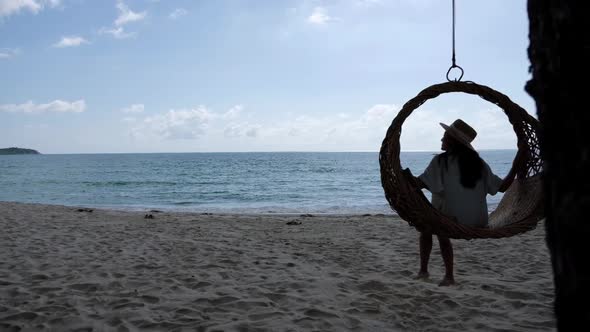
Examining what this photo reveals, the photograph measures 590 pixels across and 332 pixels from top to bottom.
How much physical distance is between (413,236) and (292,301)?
4.29 metres

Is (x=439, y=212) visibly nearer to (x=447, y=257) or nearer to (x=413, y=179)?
(x=413, y=179)

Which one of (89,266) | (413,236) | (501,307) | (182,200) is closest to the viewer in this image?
(501,307)

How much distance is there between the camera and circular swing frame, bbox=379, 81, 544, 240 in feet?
11.1

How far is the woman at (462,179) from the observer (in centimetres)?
381

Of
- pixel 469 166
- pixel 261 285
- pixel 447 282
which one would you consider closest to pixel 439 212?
pixel 469 166

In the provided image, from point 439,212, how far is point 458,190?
0.51 metres

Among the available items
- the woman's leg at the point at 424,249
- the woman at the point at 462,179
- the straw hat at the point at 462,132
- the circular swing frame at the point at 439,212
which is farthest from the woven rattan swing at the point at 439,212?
the woman's leg at the point at 424,249

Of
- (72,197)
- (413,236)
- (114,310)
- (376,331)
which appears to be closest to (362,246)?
(413,236)

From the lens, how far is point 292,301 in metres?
3.73

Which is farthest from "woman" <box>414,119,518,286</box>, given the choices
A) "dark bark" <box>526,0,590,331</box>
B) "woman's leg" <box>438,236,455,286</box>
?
"dark bark" <box>526,0,590,331</box>

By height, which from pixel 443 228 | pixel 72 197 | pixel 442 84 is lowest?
pixel 72 197

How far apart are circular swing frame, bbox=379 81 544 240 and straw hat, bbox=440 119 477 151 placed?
0.31m

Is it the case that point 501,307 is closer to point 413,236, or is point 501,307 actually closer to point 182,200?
point 413,236

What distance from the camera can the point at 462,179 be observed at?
3.82 meters
